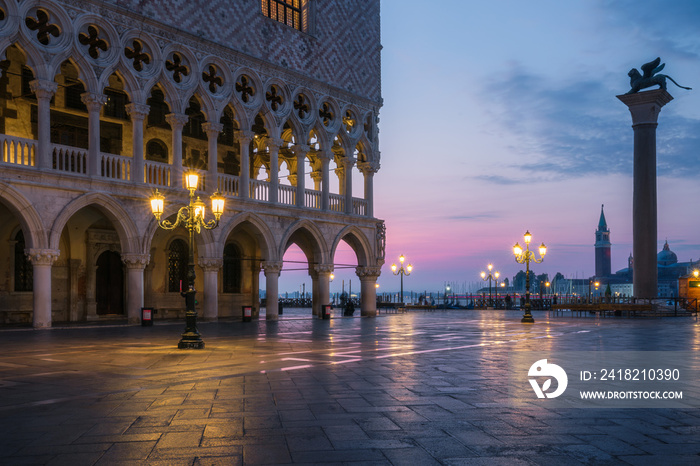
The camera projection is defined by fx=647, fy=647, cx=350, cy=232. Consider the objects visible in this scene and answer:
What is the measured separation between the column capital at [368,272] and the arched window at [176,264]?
819 cm

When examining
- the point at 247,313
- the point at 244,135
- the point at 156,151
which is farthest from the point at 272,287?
the point at 156,151

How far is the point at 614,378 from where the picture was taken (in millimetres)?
9266

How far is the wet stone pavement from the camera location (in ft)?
16.9

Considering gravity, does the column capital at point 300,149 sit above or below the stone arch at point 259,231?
above

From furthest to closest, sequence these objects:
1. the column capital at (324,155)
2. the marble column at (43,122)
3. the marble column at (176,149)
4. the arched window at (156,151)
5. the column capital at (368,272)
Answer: the column capital at (368,272)
the column capital at (324,155)
the arched window at (156,151)
the marble column at (176,149)
the marble column at (43,122)

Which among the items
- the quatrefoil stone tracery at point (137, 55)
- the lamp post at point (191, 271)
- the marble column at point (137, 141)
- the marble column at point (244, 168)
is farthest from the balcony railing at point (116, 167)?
the lamp post at point (191, 271)

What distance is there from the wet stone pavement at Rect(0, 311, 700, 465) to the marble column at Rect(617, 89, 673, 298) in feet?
82.3

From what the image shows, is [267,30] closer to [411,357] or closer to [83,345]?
[83,345]

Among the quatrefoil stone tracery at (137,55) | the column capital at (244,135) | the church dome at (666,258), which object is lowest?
the church dome at (666,258)

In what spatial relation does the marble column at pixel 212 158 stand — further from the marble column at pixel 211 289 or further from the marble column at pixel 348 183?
the marble column at pixel 348 183

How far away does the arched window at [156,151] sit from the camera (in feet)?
85.6

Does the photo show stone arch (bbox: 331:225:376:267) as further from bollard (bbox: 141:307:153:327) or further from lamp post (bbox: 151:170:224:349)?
lamp post (bbox: 151:170:224:349)

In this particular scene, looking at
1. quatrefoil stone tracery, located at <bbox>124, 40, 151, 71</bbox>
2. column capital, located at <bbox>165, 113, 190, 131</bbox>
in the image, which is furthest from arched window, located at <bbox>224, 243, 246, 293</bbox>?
quatrefoil stone tracery, located at <bbox>124, 40, 151, 71</bbox>

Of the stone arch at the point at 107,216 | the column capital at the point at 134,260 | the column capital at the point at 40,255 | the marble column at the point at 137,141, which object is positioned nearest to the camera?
the column capital at the point at 40,255
